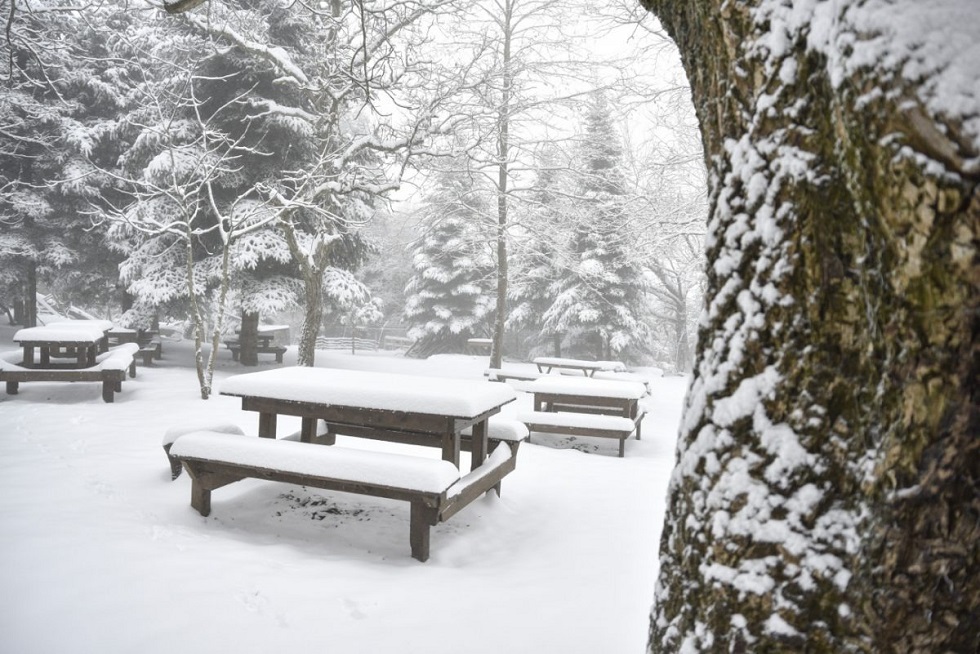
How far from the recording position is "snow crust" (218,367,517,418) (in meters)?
4.47

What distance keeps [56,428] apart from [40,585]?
5.31 meters

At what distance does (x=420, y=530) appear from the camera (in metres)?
4.16

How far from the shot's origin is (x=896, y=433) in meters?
1.31

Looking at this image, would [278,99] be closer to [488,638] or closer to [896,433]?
[488,638]

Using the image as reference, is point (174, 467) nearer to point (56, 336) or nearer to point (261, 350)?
point (56, 336)

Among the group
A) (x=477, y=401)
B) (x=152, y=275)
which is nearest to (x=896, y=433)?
(x=477, y=401)

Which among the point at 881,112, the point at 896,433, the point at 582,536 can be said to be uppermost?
the point at 881,112

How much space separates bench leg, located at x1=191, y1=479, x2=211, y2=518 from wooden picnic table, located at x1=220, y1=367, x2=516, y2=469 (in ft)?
2.39

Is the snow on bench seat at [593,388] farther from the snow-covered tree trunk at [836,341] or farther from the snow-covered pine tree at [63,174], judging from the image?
the snow-covered pine tree at [63,174]

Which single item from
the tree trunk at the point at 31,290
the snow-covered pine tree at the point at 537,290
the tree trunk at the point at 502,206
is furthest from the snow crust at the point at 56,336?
the snow-covered pine tree at the point at 537,290

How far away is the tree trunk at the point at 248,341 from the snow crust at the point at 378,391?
453 inches

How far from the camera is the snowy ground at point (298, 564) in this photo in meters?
2.99

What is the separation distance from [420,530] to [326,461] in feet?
2.71

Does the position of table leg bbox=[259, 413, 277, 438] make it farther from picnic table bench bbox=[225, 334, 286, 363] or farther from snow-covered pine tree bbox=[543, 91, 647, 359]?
snow-covered pine tree bbox=[543, 91, 647, 359]
